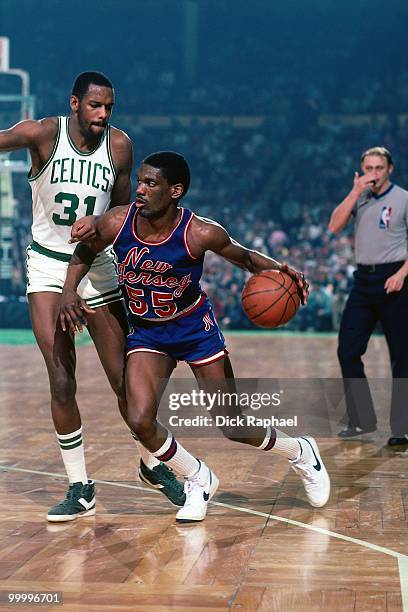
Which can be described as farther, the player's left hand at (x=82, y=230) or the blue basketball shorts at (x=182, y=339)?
the blue basketball shorts at (x=182, y=339)

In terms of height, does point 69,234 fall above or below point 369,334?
above

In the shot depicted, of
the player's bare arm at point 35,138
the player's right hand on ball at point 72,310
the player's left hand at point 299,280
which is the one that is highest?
the player's bare arm at point 35,138

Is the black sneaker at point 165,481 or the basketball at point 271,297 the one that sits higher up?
the basketball at point 271,297

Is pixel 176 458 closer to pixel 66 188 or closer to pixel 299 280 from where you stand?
pixel 299 280

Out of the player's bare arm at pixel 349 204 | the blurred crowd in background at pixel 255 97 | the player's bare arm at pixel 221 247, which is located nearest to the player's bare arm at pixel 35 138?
the player's bare arm at pixel 221 247

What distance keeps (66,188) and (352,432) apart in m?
3.12

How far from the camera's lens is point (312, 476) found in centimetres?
504

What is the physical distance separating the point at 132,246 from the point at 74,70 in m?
20.0

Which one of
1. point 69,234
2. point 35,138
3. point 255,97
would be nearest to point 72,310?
point 69,234

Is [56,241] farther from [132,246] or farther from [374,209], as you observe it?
[374,209]

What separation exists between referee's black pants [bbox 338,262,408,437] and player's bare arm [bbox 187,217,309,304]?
2248 mm

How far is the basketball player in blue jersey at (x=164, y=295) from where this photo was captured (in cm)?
466

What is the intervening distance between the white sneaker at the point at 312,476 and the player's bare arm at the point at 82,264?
4.30 feet

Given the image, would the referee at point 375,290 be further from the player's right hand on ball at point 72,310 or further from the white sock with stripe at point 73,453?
the player's right hand on ball at point 72,310
